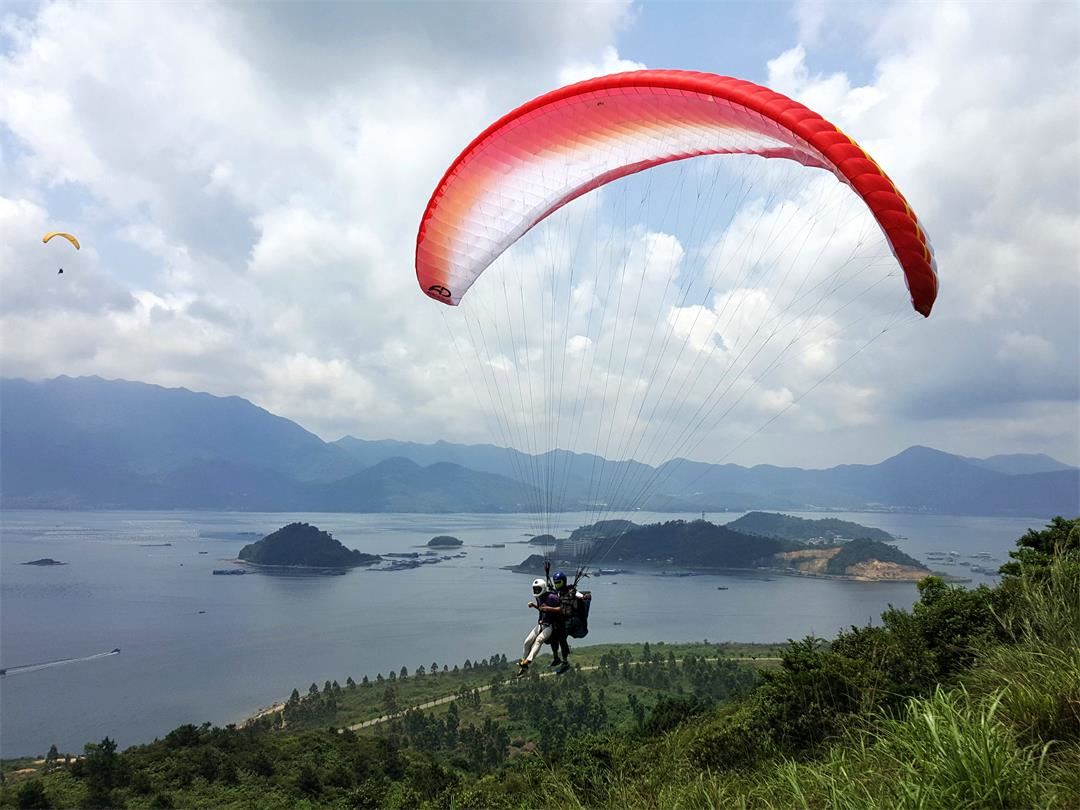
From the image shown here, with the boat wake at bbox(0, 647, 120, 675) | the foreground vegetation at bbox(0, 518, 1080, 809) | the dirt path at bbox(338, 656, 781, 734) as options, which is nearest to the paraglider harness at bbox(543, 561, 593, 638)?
the foreground vegetation at bbox(0, 518, 1080, 809)

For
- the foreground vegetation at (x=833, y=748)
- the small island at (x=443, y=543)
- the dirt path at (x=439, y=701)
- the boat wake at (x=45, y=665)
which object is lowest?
the boat wake at (x=45, y=665)

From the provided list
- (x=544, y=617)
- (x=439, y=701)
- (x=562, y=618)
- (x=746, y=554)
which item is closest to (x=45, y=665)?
(x=439, y=701)

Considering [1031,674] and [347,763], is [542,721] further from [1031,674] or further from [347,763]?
[1031,674]

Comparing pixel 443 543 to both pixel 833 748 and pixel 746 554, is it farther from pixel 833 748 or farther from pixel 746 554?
pixel 833 748

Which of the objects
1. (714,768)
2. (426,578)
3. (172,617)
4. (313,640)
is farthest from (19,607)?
(714,768)

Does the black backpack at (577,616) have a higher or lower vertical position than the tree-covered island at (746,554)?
higher

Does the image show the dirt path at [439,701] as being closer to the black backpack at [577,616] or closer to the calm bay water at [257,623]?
the calm bay water at [257,623]

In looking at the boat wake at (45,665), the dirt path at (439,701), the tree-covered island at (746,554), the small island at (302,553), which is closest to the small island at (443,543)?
the small island at (302,553)
